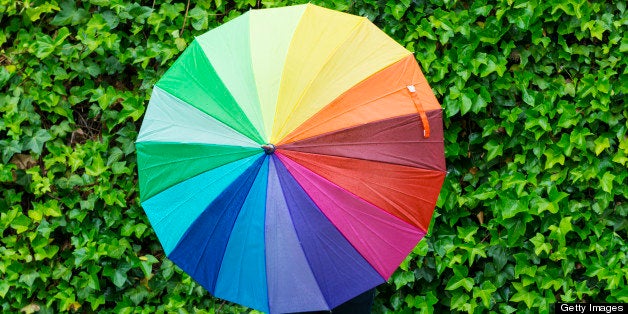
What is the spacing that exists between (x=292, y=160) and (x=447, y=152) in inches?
59.9

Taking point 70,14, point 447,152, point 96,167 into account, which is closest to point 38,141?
point 96,167

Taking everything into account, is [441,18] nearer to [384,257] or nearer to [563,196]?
[563,196]

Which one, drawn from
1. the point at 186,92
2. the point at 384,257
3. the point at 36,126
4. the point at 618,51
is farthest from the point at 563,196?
the point at 36,126

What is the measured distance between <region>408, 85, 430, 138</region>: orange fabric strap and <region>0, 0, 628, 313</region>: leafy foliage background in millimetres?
1069

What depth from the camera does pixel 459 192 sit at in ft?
11.9

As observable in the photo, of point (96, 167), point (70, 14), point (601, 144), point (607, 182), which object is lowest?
point (607, 182)

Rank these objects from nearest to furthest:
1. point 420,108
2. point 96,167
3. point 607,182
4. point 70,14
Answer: point 420,108 < point 607,182 < point 96,167 < point 70,14

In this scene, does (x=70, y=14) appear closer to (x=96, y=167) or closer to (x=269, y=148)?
(x=96, y=167)

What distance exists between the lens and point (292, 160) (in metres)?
2.28

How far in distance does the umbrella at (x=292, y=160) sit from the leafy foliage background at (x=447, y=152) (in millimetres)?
1108

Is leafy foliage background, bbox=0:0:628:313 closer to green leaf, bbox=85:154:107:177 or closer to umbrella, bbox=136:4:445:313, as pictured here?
green leaf, bbox=85:154:107:177

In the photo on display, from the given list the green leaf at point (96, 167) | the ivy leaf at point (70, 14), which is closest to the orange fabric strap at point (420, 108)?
the green leaf at point (96, 167)

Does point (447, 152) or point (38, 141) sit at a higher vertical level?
point (38, 141)

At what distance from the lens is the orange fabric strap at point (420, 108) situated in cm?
250
